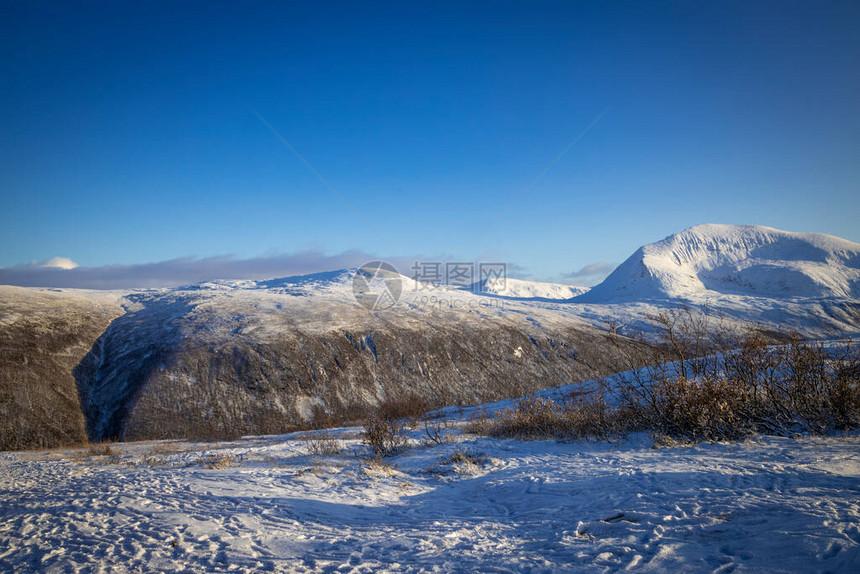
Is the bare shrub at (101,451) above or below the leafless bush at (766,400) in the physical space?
below

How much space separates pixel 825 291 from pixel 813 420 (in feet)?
357

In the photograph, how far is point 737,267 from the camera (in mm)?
100125

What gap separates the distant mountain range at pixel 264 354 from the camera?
2697cm

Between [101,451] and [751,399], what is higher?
[751,399]

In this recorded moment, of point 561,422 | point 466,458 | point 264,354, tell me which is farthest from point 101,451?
point 264,354

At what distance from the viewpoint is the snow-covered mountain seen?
87938 millimetres

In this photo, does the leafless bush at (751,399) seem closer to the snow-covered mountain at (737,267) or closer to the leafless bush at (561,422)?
the leafless bush at (561,422)

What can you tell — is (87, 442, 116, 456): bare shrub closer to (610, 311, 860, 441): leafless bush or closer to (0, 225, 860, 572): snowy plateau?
(0, 225, 860, 572): snowy plateau

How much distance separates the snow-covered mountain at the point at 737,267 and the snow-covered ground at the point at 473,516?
286 feet

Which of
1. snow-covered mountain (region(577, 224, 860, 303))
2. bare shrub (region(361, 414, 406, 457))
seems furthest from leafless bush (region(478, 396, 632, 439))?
snow-covered mountain (region(577, 224, 860, 303))

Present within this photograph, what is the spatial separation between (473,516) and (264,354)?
32.5m

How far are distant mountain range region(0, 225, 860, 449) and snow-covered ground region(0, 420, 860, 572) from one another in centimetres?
683

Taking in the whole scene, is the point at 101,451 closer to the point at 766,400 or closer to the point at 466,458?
the point at 466,458

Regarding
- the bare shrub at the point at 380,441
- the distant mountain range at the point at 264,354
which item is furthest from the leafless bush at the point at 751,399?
the bare shrub at the point at 380,441
